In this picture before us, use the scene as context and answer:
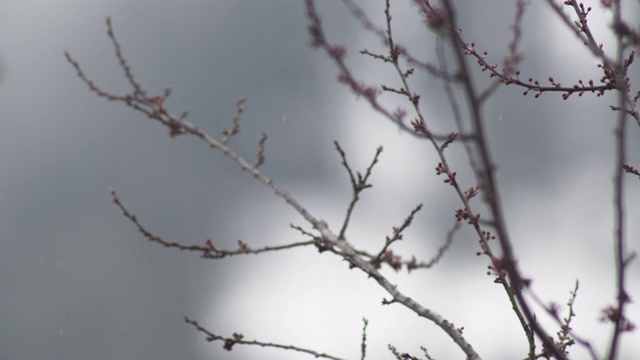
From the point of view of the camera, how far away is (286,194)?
4926mm

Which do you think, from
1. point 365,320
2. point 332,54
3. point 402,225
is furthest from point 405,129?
point 365,320

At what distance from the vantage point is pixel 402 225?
15.4 feet

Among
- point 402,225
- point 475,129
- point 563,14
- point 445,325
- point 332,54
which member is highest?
point 563,14

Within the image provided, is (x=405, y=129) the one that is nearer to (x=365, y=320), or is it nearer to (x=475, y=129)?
(x=475, y=129)

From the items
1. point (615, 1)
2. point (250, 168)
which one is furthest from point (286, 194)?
point (615, 1)

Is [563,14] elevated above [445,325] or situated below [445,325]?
above

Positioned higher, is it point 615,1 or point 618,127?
point 615,1

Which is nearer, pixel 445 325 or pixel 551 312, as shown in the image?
pixel 551 312

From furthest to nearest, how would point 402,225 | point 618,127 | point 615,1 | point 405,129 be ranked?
point 402,225, point 405,129, point 615,1, point 618,127

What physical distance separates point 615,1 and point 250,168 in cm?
344

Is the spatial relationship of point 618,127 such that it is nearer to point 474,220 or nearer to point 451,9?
point 451,9

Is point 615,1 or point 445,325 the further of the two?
point 445,325

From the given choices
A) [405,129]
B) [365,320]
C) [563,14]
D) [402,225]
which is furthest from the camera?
[365,320]

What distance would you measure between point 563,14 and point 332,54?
73.9 inches
